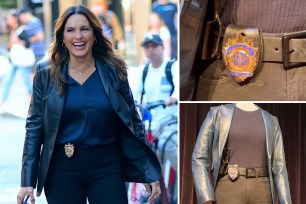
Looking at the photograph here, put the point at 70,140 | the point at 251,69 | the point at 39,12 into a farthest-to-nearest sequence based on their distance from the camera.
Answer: the point at 39,12, the point at 70,140, the point at 251,69

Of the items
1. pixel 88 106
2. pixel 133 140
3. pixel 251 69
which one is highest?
pixel 251 69

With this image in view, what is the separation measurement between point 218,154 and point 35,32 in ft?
4.36

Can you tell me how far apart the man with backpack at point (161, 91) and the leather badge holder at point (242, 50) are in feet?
4.06

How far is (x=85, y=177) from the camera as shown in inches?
81.7

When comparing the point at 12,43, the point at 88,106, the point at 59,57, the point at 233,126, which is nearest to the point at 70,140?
the point at 88,106

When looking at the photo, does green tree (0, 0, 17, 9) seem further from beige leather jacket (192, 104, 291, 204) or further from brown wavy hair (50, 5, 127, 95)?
beige leather jacket (192, 104, 291, 204)

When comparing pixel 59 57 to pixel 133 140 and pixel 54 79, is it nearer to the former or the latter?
pixel 54 79

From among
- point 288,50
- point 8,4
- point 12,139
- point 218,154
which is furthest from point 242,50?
point 12,139

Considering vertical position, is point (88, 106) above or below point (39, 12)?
below

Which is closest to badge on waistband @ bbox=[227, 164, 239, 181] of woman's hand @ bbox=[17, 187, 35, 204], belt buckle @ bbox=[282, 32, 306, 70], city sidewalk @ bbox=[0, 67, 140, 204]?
belt buckle @ bbox=[282, 32, 306, 70]

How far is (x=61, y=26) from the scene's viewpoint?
2174 mm

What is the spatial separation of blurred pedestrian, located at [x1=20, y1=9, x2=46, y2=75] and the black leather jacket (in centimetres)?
87

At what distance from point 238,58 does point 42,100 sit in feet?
2.54

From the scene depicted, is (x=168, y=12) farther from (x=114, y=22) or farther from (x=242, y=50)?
(x=242, y=50)
